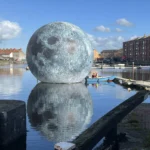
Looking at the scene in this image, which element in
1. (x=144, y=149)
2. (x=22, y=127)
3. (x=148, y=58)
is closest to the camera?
(x=144, y=149)

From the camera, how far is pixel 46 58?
80.1 ft

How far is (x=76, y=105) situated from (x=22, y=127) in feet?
20.0

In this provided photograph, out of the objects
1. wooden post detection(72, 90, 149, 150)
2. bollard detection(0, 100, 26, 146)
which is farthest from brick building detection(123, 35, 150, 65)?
wooden post detection(72, 90, 149, 150)

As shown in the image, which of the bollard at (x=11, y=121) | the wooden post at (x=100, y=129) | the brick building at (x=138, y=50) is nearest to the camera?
the wooden post at (x=100, y=129)

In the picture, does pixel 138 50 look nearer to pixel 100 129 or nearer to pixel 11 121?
pixel 11 121

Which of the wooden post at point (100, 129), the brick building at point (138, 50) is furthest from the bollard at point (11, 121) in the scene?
the brick building at point (138, 50)

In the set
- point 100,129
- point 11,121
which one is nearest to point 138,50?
point 11,121

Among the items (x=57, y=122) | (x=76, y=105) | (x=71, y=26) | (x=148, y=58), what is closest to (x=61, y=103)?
(x=76, y=105)

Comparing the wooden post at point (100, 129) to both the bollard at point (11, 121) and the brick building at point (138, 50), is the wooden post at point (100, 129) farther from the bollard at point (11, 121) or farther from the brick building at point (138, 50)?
the brick building at point (138, 50)

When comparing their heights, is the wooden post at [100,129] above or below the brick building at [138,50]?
below

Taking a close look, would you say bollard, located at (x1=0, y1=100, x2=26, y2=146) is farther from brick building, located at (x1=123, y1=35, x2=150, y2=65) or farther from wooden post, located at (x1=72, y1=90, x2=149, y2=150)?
brick building, located at (x1=123, y1=35, x2=150, y2=65)

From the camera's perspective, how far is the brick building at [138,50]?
14262 cm

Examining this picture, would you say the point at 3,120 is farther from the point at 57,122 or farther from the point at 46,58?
the point at 46,58

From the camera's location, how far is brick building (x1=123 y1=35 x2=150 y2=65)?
468ft
